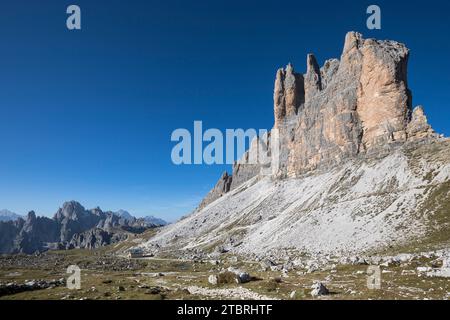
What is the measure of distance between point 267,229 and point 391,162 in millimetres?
49325

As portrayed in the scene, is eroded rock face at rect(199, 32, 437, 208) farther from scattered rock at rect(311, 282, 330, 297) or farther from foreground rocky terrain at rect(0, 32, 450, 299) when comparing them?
scattered rock at rect(311, 282, 330, 297)

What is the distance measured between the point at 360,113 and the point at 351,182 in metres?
47.3

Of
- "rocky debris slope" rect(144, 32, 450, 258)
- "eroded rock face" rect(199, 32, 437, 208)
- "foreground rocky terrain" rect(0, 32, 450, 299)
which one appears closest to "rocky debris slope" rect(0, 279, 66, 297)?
"foreground rocky terrain" rect(0, 32, 450, 299)

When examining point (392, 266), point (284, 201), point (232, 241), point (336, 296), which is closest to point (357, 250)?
→ point (392, 266)

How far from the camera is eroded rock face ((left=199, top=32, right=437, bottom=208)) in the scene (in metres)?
137

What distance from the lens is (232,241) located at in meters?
133

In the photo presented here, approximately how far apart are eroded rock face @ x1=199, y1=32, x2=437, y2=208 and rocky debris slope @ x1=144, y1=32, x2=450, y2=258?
440mm

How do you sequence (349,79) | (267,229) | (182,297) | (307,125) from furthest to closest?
1. (307,125)
2. (349,79)
3. (267,229)
4. (182,297)

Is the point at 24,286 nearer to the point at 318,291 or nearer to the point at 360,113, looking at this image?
the point at 318,291

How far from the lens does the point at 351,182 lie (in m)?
123

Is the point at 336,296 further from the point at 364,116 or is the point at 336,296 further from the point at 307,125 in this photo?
the point at 307,125

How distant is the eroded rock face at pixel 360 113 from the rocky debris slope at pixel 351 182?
44 centimetres

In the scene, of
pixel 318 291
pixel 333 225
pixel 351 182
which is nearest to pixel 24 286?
pixel 318 291
